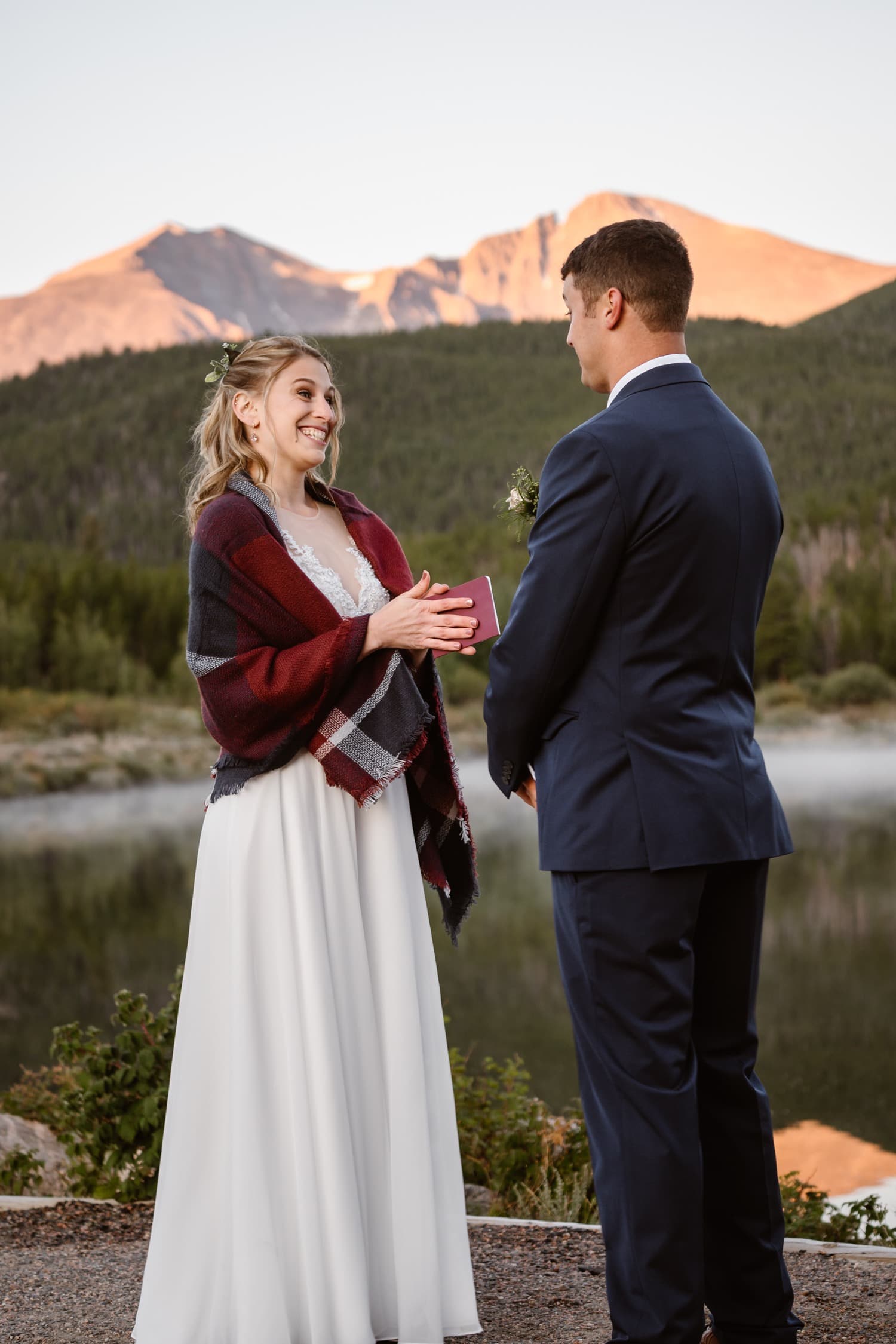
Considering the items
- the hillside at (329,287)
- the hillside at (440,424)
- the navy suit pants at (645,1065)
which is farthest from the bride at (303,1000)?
the hillside at (329,287)

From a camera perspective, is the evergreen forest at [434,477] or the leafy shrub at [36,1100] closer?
the leafy shrub at [36,1100]

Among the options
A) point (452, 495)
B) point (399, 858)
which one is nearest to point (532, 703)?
point (399, 858)

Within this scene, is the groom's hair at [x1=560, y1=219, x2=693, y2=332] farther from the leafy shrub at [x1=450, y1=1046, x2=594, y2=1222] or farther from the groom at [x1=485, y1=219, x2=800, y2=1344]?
the leafy shrub at [x1=450, y1=1046, x2=594, y2=1222]

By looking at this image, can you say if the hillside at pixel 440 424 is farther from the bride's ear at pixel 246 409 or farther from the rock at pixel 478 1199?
the bride's ear at pixel 246 409

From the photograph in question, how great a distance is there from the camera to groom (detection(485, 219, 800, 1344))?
157 cm

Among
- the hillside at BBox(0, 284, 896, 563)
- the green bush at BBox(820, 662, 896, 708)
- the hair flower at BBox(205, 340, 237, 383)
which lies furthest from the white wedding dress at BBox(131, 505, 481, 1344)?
the hillside at BBox(0, 284, 896, 563)

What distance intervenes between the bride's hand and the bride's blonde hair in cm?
32

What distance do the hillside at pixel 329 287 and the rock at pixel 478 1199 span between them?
12918 millimetres

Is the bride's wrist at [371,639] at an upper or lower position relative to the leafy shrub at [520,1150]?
upper

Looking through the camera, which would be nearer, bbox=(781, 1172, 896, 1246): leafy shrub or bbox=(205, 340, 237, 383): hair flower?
bbox=(205, 340, 237, 383): hair flower

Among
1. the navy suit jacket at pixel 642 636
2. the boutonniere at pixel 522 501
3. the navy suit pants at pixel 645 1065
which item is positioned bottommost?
the navy suit pants at pixel 645 1065

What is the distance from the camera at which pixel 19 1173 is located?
3.47 meters

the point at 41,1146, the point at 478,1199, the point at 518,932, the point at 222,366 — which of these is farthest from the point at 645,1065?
the point at 518,932

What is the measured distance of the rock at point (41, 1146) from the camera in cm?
367
